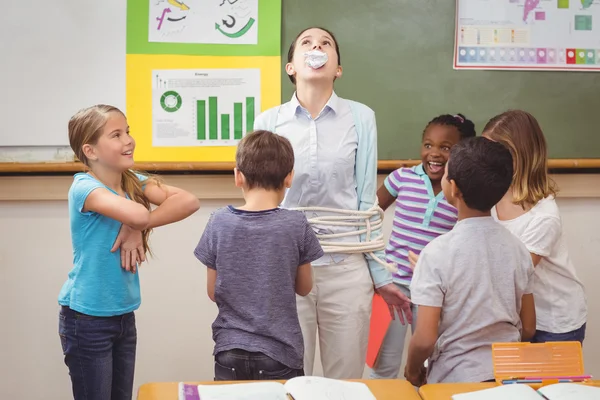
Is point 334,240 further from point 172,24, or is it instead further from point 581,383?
point 172,24

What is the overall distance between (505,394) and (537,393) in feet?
0.23

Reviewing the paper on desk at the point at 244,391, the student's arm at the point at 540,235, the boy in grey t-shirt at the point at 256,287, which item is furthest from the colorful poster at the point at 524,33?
the paper on desk at the point at 244,391

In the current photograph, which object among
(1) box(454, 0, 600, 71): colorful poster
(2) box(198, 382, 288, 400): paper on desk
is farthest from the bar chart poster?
(2) box(198, 382, 288, 400): paper on desk

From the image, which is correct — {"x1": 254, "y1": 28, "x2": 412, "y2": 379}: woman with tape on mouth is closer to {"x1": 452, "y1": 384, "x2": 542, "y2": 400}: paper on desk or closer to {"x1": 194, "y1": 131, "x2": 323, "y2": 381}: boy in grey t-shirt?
{"x1": 194, "y1": 131, "x2": 323, "y2": 381}: boy in grey t-shirt

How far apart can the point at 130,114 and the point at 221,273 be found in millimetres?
1176

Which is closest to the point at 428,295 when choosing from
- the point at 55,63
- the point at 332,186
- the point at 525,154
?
the point at 332,186

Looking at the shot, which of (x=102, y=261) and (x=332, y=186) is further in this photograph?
(x=332, y=186)

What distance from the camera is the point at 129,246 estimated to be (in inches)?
67.3

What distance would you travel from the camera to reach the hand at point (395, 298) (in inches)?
72.0

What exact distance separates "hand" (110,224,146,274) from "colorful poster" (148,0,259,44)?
3.29ft

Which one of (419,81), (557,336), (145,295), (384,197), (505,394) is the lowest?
(145,295)

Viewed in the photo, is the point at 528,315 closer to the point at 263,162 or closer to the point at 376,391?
the point at 376,391

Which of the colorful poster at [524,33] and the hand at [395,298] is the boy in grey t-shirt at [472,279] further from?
the colorful poster at [524,33]

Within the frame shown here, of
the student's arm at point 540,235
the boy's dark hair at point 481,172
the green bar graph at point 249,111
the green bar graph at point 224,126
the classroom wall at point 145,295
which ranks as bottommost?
the classroom wall at point 145,295
